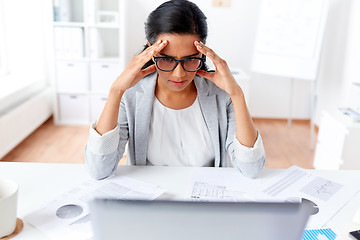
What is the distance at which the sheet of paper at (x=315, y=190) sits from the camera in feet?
3.20

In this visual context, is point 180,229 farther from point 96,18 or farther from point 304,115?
point 304,115

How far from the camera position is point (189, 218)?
1.41 feet

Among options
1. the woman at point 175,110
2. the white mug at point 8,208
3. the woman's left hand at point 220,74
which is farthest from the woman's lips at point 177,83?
the white mug at point 8,208

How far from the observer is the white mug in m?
0.76

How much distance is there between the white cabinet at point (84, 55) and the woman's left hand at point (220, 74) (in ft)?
7.86

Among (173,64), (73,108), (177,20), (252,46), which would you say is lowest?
(73,108)

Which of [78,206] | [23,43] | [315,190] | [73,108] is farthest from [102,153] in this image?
[23,43]

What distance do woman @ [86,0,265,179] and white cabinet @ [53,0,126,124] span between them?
91.4 inches

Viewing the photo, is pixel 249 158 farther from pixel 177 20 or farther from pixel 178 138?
pixel 177 20

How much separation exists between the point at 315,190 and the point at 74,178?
0.76 m

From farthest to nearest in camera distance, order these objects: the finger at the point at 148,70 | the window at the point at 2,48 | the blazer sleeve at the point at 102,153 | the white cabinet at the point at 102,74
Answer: the white cabinet at the point at 102,74 → the window at the point at 2,48 → the finger at the point at 148,70 → the blazer sleeve at the point at 102,153

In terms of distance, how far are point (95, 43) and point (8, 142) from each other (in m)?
1.27

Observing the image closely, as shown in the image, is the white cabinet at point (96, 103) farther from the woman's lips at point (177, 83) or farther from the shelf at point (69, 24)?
the woman's lips at point (177, 83)

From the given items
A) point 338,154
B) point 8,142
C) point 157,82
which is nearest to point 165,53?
point 157,82
